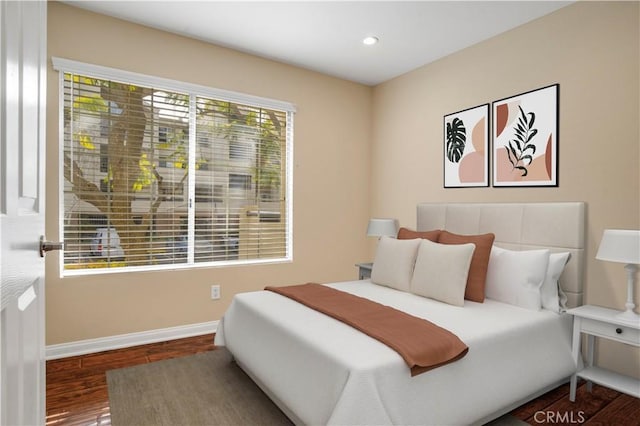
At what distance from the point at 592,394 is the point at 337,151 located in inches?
122

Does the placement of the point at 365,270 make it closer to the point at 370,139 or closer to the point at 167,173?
the point at 370,139

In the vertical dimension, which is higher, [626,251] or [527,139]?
[527,139]

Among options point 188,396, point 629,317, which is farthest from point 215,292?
point 629,317

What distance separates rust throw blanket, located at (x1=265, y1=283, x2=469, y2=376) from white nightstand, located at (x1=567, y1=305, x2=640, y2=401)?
40.6 inches

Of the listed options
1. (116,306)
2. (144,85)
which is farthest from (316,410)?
(144,85)

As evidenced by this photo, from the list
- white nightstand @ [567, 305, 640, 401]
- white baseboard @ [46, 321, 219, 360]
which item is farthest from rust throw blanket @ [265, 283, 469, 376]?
white baseboard @ [46, 321, 219, 360]

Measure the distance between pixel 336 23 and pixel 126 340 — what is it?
3.15 m

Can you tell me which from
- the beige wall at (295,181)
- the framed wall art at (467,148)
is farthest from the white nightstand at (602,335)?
the beige wall at (295,181)

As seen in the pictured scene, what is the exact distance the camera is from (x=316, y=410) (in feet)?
5.61

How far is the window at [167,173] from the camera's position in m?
3.02

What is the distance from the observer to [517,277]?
2586 mm

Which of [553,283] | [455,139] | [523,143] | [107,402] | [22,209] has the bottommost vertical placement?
[107,402]

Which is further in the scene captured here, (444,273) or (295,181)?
(295,181)

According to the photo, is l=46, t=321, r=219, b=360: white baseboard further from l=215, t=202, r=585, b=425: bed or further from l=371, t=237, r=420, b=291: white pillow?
l=371, t=237, r=420, b=291: white pillow
